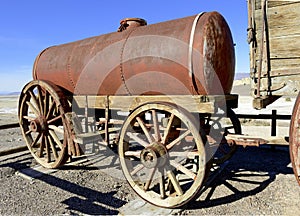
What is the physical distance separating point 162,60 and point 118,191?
2.33 meters

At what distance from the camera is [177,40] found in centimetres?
360

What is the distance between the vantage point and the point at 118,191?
4531 millimetres

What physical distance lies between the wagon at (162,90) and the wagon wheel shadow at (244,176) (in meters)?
0.41

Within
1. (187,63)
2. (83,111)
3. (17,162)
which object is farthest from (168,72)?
(17,162)

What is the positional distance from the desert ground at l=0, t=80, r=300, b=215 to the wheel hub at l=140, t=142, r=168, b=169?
66 centimetres

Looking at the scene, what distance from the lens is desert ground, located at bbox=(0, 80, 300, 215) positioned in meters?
3.80

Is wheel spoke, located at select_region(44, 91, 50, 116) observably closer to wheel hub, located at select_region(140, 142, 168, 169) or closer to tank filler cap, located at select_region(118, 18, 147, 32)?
tank filler cap, located at select_region(118, 18, 147, 32)

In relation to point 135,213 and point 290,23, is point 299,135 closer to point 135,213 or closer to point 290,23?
Answer: point 290,23

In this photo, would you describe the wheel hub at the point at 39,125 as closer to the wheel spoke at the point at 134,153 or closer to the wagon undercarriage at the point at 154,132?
the wagon undercarriage at the point at 154,132

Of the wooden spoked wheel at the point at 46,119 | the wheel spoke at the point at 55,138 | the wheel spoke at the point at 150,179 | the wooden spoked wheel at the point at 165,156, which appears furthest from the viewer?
the wheel spoke at the point at 55,138

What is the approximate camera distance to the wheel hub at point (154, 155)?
3602mm

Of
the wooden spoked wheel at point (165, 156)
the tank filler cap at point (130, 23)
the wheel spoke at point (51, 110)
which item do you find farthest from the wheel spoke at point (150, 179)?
the wheel spoke at point (51, 110)

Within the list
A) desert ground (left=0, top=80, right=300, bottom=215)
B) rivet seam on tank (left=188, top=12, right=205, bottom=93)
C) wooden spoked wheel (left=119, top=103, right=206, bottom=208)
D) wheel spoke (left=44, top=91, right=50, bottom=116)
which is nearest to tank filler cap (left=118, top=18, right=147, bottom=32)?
rivet seam on tank (left=188, top=12, right=205, bottom=93)

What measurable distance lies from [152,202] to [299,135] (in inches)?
80.8
